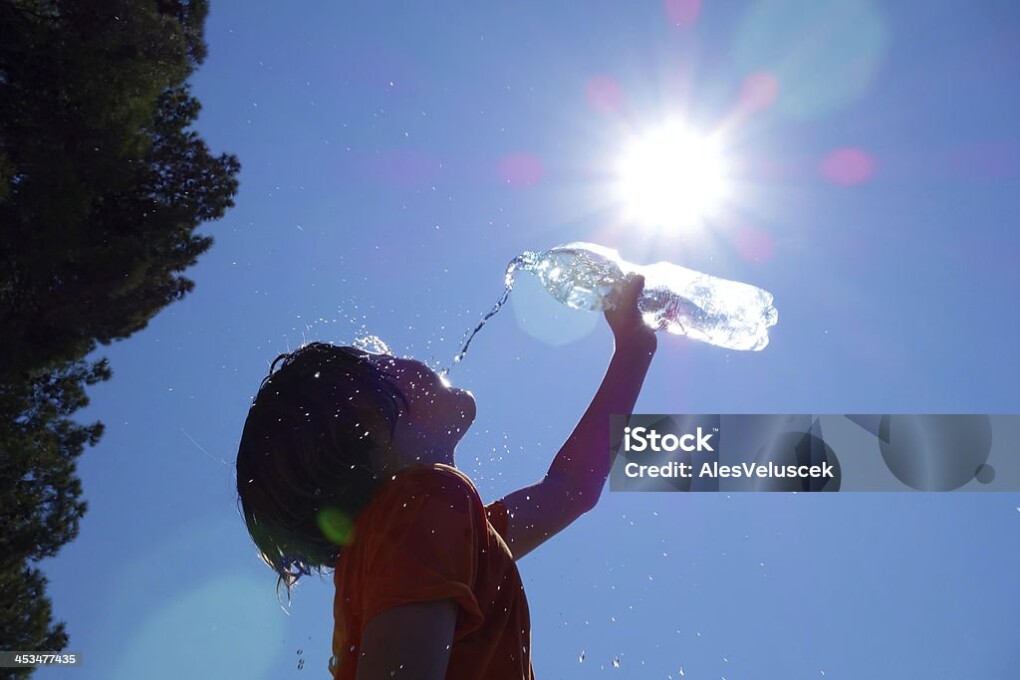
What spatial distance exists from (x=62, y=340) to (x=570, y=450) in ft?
25.2

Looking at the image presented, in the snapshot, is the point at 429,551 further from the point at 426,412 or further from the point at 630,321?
the point at 630,321

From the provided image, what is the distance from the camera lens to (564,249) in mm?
4176

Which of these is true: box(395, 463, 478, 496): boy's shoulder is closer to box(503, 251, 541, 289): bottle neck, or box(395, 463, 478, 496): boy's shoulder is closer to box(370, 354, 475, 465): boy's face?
box(370, 354, 475, 465): boy's face

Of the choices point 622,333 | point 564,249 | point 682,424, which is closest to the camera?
point 622,333

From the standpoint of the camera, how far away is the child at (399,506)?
1.48 meters

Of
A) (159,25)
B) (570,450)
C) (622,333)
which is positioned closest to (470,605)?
(570,450)

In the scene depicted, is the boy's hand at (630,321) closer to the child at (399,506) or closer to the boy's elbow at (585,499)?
the child at (399,506)

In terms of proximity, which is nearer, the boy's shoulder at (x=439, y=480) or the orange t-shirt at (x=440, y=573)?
the orange t-shirt at (x=440, y=573)

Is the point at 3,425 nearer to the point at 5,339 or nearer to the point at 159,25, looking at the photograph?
the point at 5,339

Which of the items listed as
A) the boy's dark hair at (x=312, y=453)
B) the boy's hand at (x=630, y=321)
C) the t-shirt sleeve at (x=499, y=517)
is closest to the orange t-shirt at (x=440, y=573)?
the boy's dark hair at (x=312, y=453)

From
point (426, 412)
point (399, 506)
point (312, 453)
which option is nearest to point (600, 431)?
point (426, 412)

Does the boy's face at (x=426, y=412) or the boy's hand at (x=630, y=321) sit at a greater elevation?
the boy's hand at (x=630, y=321)

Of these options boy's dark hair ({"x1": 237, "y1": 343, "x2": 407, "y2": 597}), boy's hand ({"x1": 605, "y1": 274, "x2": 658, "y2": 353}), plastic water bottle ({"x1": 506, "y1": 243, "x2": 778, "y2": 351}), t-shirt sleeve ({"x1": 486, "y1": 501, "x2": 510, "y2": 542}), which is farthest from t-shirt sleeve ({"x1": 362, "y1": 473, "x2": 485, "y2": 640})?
plastic water bottle ({"x1": 506, "y1": 243, "x2": 778, "y2": 351})

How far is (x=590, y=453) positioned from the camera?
2619mm
